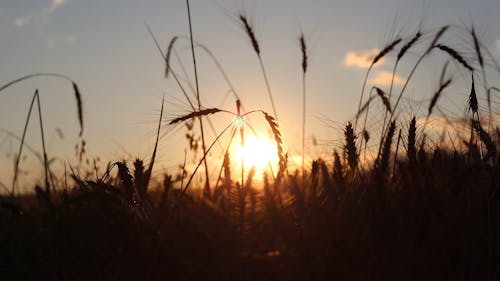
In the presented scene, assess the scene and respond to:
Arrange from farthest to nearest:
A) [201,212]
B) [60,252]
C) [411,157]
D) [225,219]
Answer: [201,212] < [225,219] < [411,157] < [60,252]

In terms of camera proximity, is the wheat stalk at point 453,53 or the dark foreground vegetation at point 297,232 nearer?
the dark foreground vegetation at point 297,232

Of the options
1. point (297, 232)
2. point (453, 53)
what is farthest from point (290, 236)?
point (453, 53)

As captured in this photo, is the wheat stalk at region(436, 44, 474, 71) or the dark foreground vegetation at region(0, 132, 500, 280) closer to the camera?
the dark foreground vegetation at region(0, 132, 500, 280)

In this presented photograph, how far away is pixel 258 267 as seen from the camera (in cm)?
288

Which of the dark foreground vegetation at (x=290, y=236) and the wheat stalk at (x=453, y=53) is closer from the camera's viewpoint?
the dark foreground vegetation at (x=290, y=236)

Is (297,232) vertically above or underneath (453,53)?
underneath

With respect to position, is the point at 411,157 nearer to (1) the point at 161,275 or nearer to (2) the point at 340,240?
(2) the point at 340,240

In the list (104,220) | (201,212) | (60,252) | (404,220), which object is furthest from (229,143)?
(60,252)

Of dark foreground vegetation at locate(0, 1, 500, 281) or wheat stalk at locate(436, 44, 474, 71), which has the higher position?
wheat stalk at locate(436, 44, 474, 71)

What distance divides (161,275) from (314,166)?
52.2 inches

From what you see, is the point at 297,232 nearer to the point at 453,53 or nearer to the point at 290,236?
the point at 290,236

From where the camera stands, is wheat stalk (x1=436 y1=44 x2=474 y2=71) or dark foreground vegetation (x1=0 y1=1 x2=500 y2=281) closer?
dark foreground vegetation (x1=0 y1=1 x2=500 y2=281)

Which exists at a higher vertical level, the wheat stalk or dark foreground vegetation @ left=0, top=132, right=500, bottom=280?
the wheat stalk

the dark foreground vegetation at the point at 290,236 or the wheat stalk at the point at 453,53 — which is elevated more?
the wheat stalk at the point at 453,53
